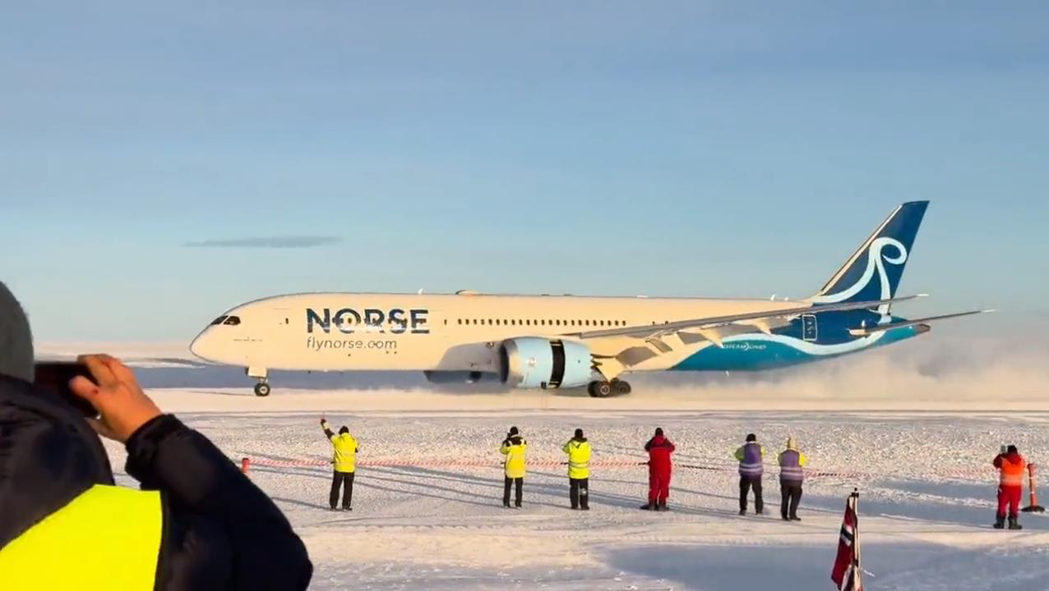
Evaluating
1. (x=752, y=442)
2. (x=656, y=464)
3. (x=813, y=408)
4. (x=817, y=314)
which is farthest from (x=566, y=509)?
(x=817, y=314)

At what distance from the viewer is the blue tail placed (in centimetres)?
4853

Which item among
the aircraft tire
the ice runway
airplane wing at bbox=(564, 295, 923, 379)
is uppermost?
airplane wing at bbox=(564, 295, 923, 379)

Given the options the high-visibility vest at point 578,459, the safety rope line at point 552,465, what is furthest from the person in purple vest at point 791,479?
the safety rope line at point 552,465

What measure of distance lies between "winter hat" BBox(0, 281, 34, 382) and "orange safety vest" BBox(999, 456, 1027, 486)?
15.9 m

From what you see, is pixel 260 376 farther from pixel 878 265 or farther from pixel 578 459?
pixel 878 265

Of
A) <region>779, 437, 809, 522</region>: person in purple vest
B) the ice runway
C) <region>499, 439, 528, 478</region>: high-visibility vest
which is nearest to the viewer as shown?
the ice runway

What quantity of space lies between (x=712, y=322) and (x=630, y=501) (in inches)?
935

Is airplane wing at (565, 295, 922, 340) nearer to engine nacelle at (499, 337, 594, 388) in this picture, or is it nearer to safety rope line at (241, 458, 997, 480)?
engine nacelle at (499, 337, 594, 388)

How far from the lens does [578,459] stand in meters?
17.6

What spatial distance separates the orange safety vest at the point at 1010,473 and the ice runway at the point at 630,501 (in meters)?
0.64

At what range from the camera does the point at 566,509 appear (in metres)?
18.0

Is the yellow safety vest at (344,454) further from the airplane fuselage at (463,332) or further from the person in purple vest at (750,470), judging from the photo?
the airplane fuselage at (463,332)

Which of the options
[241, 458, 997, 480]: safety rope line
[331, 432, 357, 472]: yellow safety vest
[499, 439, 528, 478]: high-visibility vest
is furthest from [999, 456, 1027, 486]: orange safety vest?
[331, 432, 357, 472]: yellow safety vest

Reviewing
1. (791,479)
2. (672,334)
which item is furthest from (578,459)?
(672,334)
